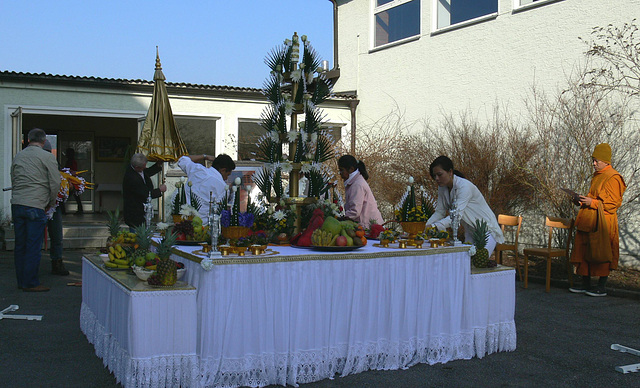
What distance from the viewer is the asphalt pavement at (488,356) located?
14.2 ft

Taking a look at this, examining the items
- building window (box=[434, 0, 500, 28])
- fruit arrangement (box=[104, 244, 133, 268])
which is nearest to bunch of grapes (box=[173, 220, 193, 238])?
fruit arrangement (box=[104, 244, 133, 268])

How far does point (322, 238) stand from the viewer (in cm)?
448

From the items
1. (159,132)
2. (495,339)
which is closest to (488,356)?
(495,339)

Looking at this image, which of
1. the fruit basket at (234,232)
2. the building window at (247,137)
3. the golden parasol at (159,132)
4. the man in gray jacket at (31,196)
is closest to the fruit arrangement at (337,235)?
the fruit basket at (234,232)

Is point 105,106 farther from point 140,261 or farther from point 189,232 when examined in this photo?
point 140,261

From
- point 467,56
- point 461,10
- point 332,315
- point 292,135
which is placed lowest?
point 332,315

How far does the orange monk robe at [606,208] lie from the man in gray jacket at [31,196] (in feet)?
21.7

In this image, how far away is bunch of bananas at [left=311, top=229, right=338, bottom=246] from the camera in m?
4.45

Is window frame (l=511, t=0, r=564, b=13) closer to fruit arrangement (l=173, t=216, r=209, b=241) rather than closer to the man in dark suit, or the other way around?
the man in dark suit

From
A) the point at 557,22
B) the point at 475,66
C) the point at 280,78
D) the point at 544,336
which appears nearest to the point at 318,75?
the point at 280,78

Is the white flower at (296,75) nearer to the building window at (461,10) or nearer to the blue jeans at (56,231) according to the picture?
the blue jeans at (56,231)

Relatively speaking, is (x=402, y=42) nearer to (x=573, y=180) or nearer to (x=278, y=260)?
(x=573, y=180)

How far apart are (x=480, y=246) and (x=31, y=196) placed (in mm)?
5159

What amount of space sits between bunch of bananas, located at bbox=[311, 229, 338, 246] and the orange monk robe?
14.9 feet
